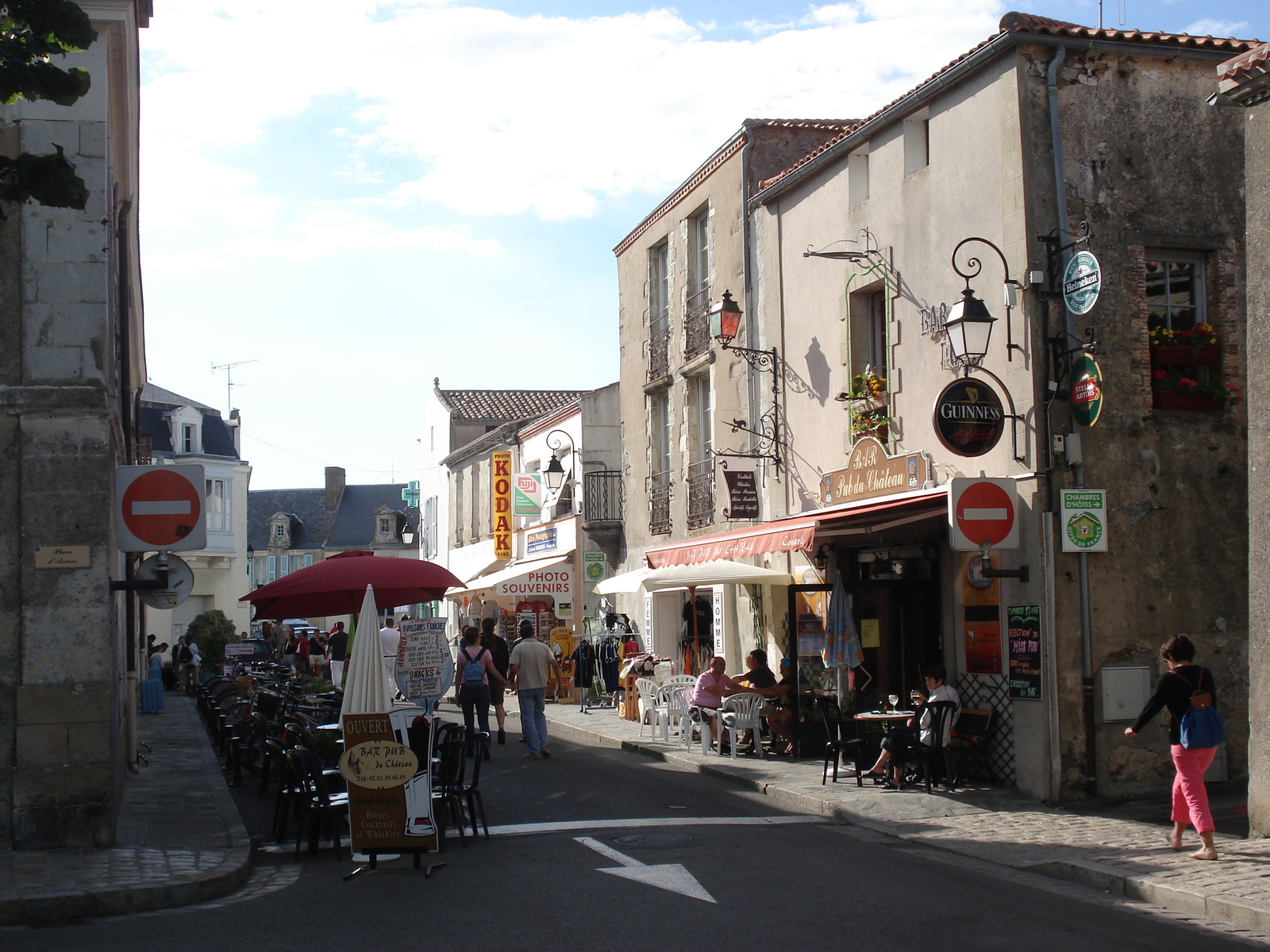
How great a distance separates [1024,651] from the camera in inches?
423

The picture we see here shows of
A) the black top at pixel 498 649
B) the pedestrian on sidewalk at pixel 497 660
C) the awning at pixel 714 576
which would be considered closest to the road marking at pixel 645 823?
the awning at pixel 714 576

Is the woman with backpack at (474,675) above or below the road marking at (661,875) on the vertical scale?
above

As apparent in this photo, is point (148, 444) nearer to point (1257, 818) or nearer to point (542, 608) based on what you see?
point (542, 608)

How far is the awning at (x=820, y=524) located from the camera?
454 inches

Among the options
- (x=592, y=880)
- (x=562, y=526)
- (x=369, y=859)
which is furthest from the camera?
(x=562, y=526)

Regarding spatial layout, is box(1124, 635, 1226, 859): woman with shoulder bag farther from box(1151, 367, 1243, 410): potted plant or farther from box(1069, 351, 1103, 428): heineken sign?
box(1151, 367, 1243, 410): potted plant

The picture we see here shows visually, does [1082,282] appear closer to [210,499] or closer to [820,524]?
[820,524]

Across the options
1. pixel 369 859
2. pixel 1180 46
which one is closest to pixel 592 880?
pixel 369 859

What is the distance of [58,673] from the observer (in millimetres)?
8797

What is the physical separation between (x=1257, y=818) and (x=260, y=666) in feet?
61.9

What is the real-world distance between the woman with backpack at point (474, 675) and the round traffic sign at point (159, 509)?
5684 millimetres

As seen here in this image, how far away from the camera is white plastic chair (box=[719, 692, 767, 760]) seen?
1400cm

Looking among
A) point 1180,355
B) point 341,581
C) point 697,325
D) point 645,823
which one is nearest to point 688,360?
point 697,325

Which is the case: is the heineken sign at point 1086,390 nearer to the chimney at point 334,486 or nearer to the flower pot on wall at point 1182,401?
the flower pot on wall at point 1182,401
